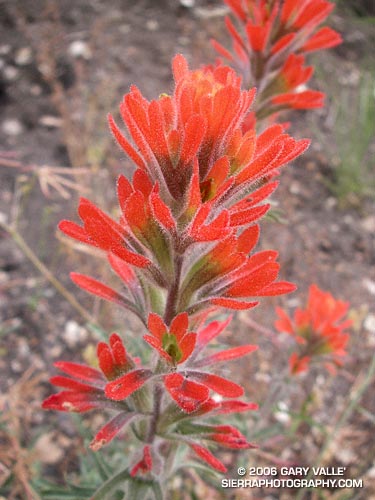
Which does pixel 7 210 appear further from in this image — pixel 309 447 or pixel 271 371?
pixel 309 447

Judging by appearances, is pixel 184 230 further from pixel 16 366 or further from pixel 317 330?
pixel 16 366

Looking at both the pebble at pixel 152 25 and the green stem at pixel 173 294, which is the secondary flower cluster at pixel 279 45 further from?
the pebble at pixel 152 25

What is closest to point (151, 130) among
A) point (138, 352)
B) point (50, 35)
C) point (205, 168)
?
point (205, 168)

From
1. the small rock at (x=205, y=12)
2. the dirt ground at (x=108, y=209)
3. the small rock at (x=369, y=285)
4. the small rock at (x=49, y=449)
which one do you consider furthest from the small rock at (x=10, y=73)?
the small rock at (x=369, y=285)

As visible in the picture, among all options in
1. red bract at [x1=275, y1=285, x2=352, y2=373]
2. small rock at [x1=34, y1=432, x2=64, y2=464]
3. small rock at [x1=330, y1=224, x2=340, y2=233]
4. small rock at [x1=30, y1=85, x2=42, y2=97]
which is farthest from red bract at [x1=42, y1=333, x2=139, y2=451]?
small rock at [x1=30, y1=85, x2=42, y2=97]

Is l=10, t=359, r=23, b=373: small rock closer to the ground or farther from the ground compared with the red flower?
closer to the ground

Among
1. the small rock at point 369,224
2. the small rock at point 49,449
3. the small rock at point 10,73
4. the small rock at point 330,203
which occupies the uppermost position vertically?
the small rock at point 10,73

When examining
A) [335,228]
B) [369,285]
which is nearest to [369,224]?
[335,228]

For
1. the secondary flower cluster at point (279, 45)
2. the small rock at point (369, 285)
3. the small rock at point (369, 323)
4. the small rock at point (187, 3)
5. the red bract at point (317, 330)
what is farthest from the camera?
the small rock at point (187, 3)

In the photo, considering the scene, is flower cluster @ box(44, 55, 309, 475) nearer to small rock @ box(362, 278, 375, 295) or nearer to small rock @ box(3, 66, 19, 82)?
small rock @ box(362, 278, 375, 295)
